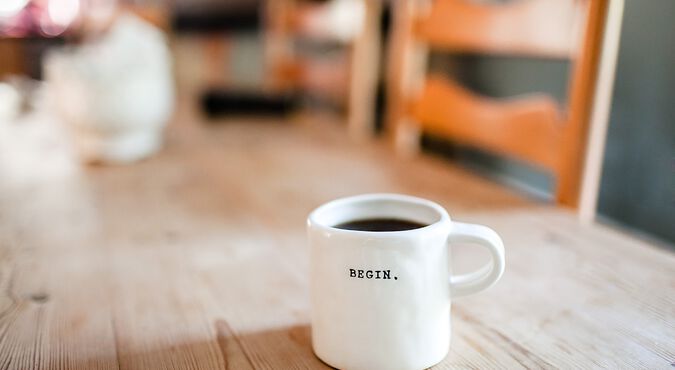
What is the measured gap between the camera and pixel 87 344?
45cm

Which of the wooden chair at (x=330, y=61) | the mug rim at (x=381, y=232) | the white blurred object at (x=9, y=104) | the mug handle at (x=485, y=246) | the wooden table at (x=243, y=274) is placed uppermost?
the wooden chair at (x=330, y=61)

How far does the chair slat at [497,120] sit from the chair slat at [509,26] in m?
0.07

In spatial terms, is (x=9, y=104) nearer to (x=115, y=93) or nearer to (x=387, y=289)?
(x=115, y=93)

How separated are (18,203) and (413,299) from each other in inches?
27.2

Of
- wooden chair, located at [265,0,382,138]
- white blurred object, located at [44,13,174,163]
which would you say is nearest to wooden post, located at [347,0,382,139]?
wooden chair, located at [265,0,382,138]

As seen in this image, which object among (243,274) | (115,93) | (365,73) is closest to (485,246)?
(243,274)

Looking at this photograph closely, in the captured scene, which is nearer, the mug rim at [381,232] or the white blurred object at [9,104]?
the mug rim at [381,232]

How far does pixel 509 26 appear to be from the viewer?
2.83ft

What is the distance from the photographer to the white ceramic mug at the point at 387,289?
38 cm

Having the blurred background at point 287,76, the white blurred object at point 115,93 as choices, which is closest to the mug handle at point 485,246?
the blurred background at point 287,76

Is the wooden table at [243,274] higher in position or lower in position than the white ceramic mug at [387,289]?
lower

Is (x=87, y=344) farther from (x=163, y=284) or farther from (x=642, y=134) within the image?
(x=642, y=134)

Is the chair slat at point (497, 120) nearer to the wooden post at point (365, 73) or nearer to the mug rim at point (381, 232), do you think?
the wooden post at point (365, 73)

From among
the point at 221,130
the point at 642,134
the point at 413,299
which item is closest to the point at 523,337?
the point at 413,299
